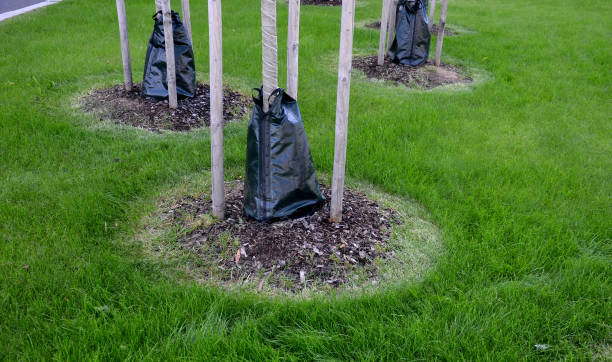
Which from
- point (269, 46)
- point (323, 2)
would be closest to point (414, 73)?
point (269, 46)

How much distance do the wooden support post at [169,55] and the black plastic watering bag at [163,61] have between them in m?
0.22

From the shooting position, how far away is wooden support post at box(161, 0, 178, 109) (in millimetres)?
4699

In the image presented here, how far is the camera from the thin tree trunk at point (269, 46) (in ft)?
9.20

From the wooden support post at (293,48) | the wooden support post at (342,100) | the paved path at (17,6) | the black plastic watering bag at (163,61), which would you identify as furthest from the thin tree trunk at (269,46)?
the paved path at (17,6)

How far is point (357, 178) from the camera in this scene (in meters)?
4.12

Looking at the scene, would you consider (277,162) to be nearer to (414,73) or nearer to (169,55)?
(169,55)

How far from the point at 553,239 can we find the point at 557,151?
181cm

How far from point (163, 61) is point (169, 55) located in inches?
14.5

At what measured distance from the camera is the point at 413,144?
4676 mm

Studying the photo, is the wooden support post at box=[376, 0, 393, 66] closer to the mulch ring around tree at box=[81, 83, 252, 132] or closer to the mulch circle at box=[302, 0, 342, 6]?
the mulch ring around tree at box=[81, 83, 252, 132]

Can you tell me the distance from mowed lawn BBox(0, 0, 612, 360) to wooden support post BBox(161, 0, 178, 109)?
1.84 feet

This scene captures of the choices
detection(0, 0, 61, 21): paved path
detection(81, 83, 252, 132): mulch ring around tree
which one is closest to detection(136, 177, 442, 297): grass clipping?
detection(81, 83, 252, 132): mulch ring around tree

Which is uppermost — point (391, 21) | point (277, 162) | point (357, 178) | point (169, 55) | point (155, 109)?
point (391, 21)

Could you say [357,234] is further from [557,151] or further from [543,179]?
[557,151]
